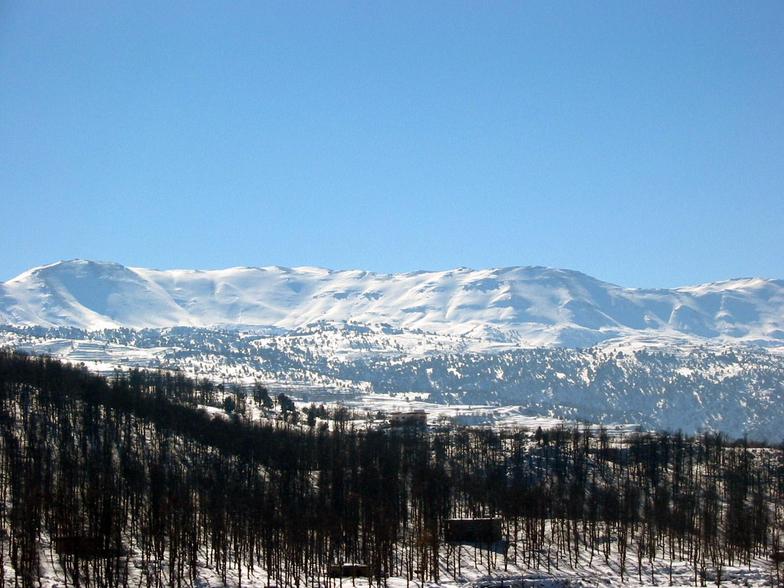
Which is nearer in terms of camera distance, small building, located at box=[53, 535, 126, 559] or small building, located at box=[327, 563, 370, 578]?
small building, located at box=[53, 535, 126, 559]

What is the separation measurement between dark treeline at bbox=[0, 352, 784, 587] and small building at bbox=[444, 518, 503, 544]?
1672mm

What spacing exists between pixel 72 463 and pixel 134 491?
31.8ft

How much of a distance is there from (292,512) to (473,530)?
25737mm

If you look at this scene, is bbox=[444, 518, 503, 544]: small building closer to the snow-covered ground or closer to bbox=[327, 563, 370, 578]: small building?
the snow-covered ground

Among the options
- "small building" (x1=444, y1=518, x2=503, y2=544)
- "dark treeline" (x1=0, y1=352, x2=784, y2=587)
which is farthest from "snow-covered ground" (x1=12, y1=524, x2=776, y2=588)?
"small building" (x1=444, y1=518, x2=503, y2=544)

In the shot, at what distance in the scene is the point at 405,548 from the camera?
137m

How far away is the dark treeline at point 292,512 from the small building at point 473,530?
167cm

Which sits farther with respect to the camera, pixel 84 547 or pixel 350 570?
pixel 350 570

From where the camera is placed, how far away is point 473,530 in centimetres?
14225

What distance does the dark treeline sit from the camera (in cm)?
11188

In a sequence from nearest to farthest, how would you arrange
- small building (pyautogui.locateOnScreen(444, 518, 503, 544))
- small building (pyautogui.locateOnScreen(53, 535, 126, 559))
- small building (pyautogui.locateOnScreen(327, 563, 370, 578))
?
1. small building (pyautogui.locateOnScreen(53, 535, 126, 559))
2. small building (pyautogui.locateOnScreen(327, 563, 370, 578))
3. small building (pyautogui.locateOnScreen(444, 518, 503, 544))

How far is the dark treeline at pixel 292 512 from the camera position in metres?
112

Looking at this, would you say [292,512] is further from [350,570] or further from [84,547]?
[84,547]

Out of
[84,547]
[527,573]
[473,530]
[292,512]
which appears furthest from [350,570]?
[84,547]
